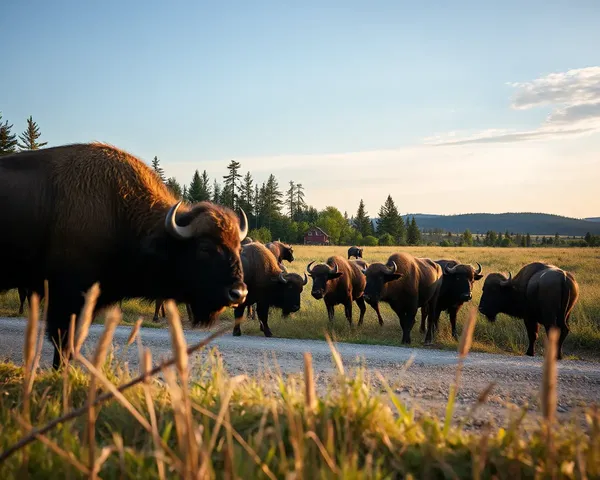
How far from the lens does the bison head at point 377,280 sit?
567 inches

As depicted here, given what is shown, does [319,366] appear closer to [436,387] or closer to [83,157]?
[436,387]

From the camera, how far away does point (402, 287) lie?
571 inches

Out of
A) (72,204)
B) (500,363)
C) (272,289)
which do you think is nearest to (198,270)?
(72,204)

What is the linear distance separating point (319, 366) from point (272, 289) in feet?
22.8

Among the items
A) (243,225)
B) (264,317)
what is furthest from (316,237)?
(243,225)

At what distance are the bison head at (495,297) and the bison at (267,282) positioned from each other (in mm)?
5334

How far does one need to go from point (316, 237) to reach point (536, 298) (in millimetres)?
99103

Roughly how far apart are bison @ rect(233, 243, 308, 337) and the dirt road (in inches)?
77.8

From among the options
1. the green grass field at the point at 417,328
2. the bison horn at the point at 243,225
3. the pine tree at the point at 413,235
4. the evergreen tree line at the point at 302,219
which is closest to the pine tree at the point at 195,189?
the evergreen tree line at the point at 302,219

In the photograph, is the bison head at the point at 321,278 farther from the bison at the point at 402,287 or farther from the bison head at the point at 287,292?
the bison at the point at 402,287

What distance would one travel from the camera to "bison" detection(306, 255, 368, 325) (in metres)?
16.2

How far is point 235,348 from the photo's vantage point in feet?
35.2

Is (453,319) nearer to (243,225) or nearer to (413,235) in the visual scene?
(243,225)

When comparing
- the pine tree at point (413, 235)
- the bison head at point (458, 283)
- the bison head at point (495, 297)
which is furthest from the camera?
the pine tree at point (413, 235)
